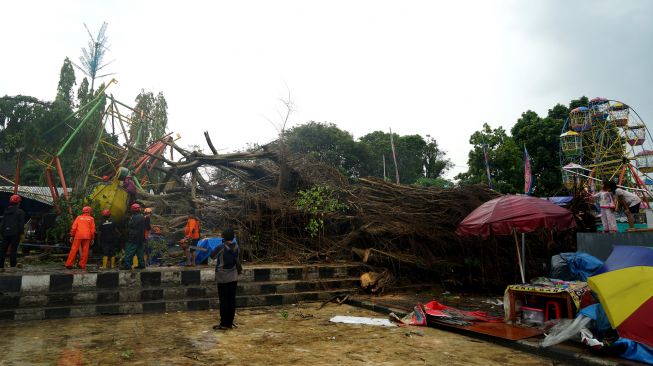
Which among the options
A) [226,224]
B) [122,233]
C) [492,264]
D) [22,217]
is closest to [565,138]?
[492,264]

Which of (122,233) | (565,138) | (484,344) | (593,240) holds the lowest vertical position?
(484,344)

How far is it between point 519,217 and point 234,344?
16.0 feet

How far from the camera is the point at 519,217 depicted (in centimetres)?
632

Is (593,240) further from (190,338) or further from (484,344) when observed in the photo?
(190,338)

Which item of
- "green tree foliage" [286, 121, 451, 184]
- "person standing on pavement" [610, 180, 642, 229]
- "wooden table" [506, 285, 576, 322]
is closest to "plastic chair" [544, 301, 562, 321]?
"wooden table" [506, 285, 576, 322]

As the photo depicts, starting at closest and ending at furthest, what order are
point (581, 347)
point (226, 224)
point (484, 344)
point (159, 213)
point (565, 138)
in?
1. point (581, 347)
2. point (484, 344)
3. point (226, 224)
4. point (159, 213)
5. point (565, 138)

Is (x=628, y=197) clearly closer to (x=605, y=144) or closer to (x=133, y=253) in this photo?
(x=133, y=253)

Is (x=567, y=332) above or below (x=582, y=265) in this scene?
below

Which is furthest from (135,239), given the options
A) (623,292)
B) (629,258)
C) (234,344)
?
(629,258)

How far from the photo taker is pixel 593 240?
24.6 feet

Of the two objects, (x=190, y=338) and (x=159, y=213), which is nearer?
(x=190, y=338)

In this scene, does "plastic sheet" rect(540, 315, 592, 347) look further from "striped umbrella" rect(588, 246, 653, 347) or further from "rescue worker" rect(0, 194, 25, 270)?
"rescue worker" rect(0, 194, 25, 270)

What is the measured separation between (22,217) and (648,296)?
37.6ft

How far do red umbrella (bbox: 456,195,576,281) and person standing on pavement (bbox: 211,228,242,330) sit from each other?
4211 mm
